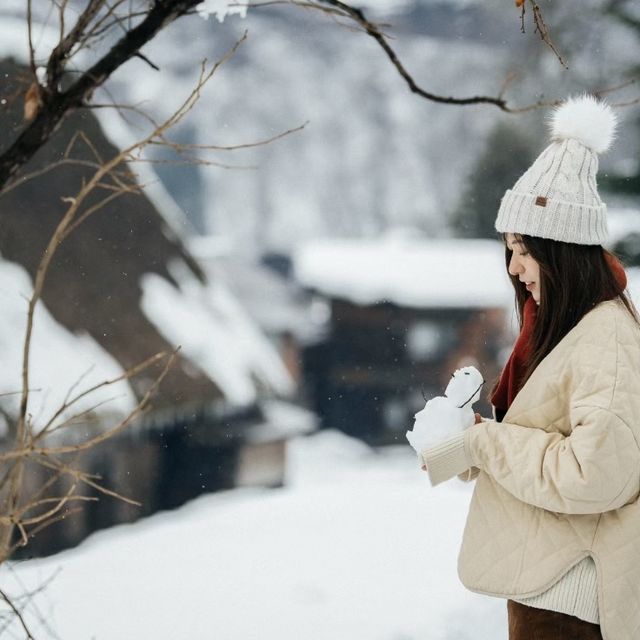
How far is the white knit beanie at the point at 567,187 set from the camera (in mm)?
1061

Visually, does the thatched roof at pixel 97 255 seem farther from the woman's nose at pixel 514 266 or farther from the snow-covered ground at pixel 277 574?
the woman's nose at pixel 514 266

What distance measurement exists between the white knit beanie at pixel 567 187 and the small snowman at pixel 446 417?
A: 0.77 feet

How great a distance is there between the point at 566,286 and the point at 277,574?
206 cm

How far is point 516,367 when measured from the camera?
1165 millimetres

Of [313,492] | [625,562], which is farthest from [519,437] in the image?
[313,492]

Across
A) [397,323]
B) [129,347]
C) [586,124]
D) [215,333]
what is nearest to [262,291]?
[215,333]

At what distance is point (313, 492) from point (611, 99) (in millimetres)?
2099

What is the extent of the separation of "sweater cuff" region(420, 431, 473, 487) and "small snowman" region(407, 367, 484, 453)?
1 cm

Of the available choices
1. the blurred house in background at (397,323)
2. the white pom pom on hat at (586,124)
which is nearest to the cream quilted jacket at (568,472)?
the white pom pom on hat at (586,124)

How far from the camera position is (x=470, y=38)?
383 cm

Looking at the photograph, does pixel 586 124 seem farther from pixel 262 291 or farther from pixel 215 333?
pixel 262 291

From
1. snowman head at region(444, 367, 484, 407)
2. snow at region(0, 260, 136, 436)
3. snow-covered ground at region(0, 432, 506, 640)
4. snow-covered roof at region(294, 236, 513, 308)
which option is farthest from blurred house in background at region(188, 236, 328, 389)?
snowman head at region(444, 367, 484, 407)

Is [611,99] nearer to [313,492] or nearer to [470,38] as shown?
[470,38]

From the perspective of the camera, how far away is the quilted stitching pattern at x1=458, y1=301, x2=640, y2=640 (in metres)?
0.96
